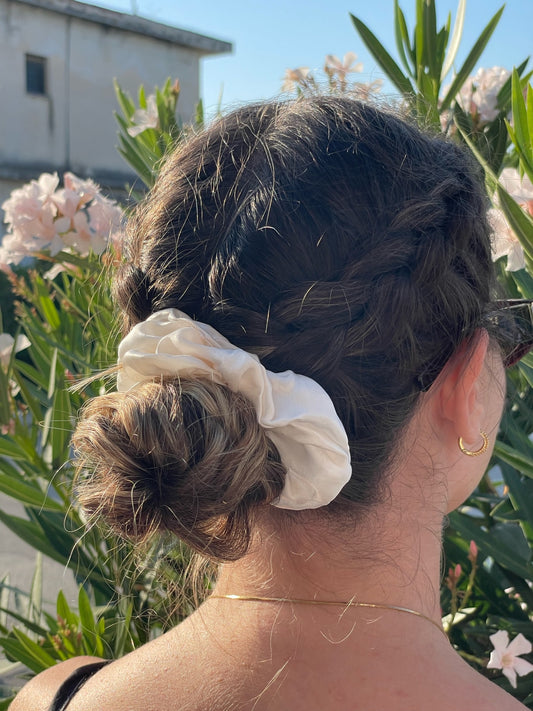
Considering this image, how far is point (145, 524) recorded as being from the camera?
0.74m

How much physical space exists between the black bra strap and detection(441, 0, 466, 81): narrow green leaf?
1.48 meters

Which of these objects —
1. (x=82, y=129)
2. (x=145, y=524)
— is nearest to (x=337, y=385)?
(x=145, y=524)

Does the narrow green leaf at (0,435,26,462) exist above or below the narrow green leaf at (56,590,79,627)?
above

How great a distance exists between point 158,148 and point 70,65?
1176 cm

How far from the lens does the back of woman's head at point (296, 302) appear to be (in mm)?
700

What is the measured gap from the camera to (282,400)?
70cm

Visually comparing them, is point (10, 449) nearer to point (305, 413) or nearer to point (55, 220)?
point (55, 220)

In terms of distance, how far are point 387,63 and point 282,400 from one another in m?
1.36

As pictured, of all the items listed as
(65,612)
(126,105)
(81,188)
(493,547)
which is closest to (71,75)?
(126,105)

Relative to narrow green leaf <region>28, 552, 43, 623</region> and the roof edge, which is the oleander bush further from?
the roof edge

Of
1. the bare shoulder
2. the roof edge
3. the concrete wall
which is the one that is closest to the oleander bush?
the bare shoulder

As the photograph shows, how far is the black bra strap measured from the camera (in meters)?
0.84

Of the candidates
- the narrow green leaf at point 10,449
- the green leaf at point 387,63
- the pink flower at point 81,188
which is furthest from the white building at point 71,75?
the narrow green leaf at point 10,449

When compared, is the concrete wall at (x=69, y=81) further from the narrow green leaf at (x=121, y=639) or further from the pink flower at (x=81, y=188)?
the narrow green leaf at (x=121, y=639)
